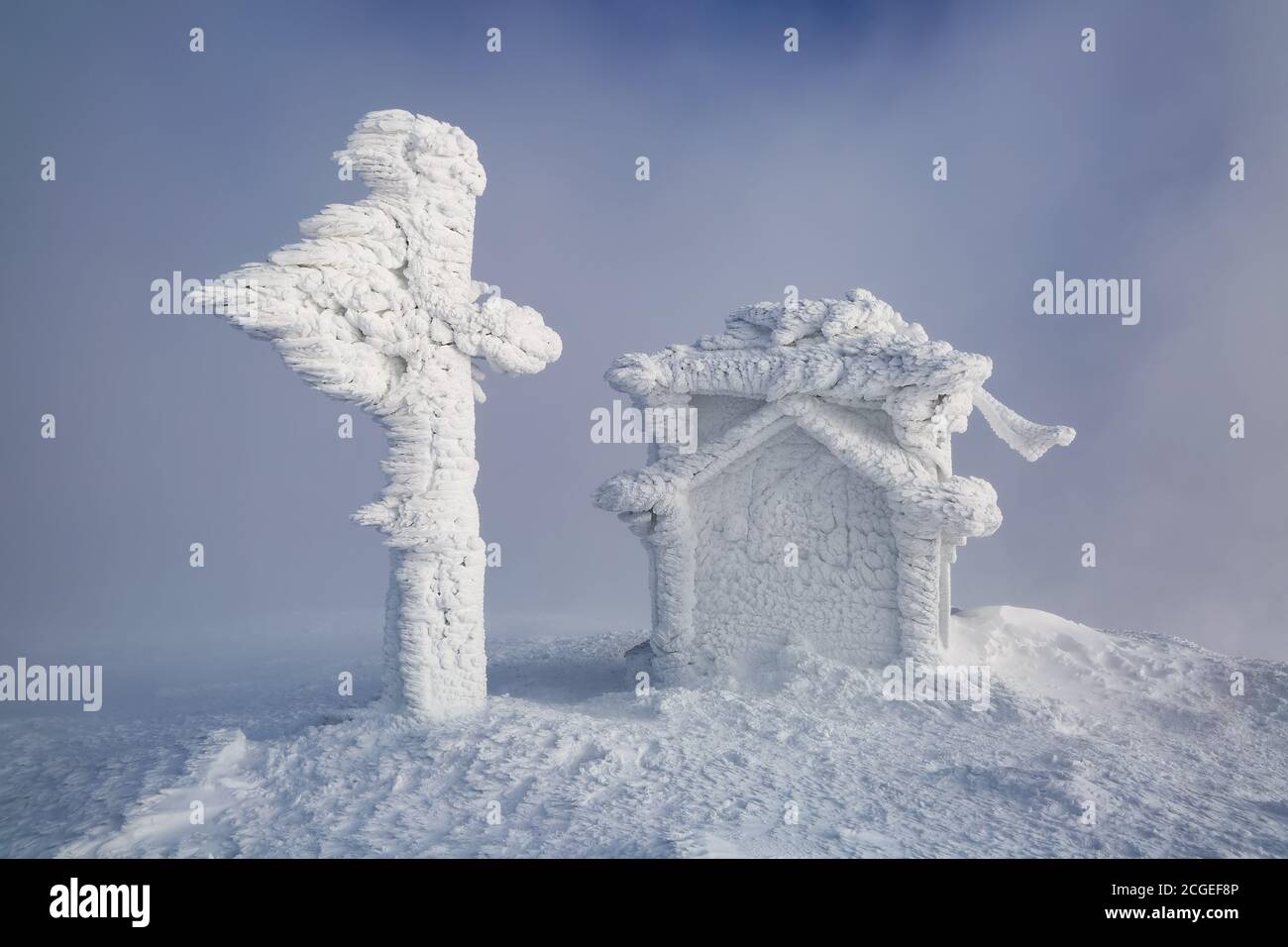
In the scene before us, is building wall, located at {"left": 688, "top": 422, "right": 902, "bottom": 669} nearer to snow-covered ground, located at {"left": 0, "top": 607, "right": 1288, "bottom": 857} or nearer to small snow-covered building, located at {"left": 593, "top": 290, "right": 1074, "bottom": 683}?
small snow-covered building, located at {"left": 593, "top": 290, "right": 1074, "bottom": 683}

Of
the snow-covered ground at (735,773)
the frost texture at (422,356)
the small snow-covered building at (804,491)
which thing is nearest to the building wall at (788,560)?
the small snow-covered building at (804,491)

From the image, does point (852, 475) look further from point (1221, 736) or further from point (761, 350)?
point (1221, 736)

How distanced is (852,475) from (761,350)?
179 cm

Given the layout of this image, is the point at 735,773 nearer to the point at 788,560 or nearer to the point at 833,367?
the point at 788,560

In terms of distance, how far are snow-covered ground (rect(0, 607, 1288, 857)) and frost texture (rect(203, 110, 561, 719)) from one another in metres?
0.88

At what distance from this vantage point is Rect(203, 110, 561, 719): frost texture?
794cm

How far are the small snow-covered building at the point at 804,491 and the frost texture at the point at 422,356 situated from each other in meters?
2.17

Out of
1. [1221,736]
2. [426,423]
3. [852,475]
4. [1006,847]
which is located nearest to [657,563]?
[852,475]

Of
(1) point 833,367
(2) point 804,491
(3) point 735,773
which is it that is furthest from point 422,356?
(3) point 735,773

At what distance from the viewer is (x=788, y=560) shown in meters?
10.1

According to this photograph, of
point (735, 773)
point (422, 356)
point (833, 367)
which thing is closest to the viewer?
point (735, 773)

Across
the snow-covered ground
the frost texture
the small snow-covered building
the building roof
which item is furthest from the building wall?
the frost texture

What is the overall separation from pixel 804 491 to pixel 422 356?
4.62m

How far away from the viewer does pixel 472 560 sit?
342 inches
